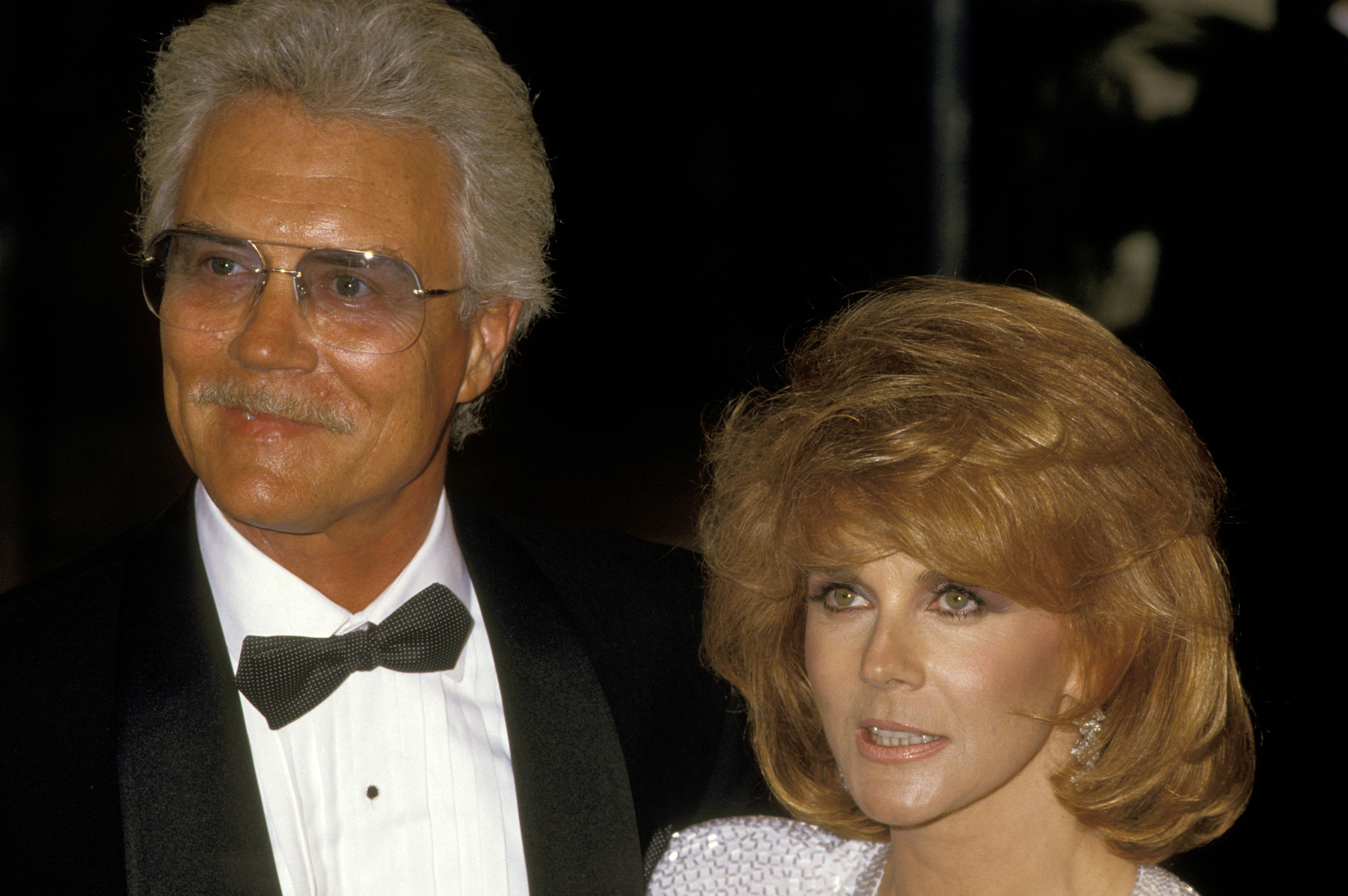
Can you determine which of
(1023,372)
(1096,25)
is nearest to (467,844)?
(1023,372)

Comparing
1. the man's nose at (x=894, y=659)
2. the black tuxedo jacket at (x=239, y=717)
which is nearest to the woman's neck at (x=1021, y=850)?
the man's nose at (x=894, y=659)

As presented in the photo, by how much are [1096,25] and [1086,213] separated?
0.61 metres

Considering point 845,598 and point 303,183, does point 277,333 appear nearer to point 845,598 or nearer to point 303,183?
point 303,183

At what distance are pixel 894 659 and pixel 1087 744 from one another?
40 cm

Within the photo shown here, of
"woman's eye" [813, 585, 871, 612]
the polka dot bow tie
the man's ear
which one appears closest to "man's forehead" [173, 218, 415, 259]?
the man's ear

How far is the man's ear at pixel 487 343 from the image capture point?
2.27 meters

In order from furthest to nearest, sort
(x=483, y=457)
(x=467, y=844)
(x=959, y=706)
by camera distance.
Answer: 1. (x=483, y=457)
2. (x=467, y=844)
3. (x=959, y=706)

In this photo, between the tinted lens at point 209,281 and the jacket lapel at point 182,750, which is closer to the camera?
the jacket lapel at point 182,750

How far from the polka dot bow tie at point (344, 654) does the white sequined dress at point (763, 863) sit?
575 millimetres

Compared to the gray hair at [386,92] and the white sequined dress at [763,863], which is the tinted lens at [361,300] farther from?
→ the white sequined dress at [763,863]

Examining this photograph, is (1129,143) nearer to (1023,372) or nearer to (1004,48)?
(1004,48)

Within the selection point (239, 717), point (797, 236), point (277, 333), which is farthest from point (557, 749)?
point (797, 236)

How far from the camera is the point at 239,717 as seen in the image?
5.93 ft

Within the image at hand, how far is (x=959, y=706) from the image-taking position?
1.78 metres
